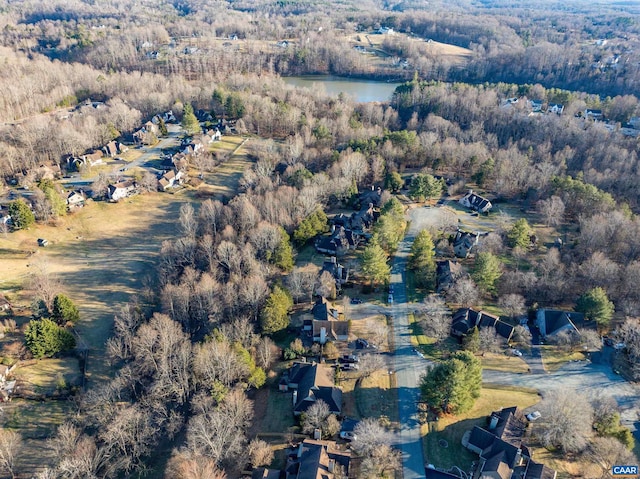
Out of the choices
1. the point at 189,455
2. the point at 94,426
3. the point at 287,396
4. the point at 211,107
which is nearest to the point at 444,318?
the point at 287,396

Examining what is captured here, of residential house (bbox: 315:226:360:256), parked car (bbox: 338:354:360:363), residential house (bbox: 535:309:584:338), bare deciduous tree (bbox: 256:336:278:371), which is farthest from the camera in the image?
residential house (bbox: 315:226:360:256)

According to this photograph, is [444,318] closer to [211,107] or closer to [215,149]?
[215,149]

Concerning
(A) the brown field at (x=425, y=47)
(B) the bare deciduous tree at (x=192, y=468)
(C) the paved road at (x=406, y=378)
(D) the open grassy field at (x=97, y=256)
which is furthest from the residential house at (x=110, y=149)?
(A) the brown field at (x=425, y=47)

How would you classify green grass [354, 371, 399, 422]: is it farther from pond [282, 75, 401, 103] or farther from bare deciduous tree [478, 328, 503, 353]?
pond [282, 75, 401, 103]

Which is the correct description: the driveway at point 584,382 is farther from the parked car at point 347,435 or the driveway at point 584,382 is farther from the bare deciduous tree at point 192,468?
the bare deciduous tree at point 192,468

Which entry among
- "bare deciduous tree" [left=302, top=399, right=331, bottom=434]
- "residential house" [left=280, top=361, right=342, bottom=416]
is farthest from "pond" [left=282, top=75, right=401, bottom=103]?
"bare deciduous tree" [left=302, top=399, right=331, bottom=434]

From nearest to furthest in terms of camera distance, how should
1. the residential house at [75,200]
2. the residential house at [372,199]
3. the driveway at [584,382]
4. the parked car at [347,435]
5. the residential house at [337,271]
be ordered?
the parked car at [347,435] → the driveway at [584,382] → the residential house at [337,271] → the residential house at [372,199] → the residential house at [75,200]
